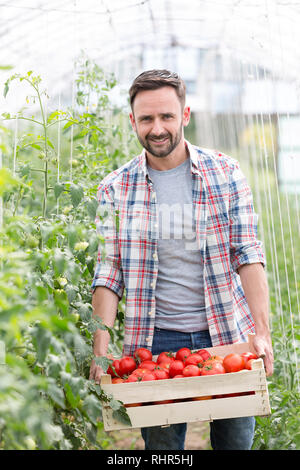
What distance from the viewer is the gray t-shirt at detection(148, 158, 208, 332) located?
225cm

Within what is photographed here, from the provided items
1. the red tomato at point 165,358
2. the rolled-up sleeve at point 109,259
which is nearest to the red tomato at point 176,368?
the red tomato at point 165,358

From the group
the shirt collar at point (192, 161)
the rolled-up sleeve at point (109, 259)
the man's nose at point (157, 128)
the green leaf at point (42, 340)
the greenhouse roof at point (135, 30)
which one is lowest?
the green leaf at point (42, 340)

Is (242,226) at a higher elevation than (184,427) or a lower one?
higher

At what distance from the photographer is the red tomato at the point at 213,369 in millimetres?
1776

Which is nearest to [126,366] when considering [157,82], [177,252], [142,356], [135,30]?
[142,356]

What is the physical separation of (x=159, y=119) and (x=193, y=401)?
1086 millimetres

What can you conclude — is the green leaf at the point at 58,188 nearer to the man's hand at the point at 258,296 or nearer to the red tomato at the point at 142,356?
the red tomato at the point at 142,356

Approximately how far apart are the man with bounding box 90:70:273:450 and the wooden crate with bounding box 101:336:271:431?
452mm

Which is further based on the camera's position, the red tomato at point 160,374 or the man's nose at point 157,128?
the man's nose at point 157,128

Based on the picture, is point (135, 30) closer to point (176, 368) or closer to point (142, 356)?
point (142, 356)

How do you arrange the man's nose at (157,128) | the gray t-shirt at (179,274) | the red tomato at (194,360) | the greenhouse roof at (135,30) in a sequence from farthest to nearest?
the greenhouse roof at (135,30), the gray t-shirt at (179,274), the man's nose at (157,128), the red tomato at (194,360)

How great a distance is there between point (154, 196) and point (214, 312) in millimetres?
549

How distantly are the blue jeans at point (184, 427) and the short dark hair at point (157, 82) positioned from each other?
973 mm

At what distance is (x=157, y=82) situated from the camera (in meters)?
2.15
